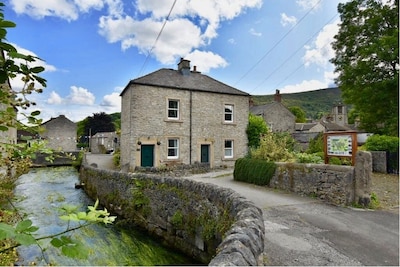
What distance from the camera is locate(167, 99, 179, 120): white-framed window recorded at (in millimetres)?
18302

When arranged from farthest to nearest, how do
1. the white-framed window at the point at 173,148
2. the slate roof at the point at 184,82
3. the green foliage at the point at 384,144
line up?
the white-framed window at the point at 173,148 < the slate roof at the point at 184,82 < the green foliage at the point at 384,144

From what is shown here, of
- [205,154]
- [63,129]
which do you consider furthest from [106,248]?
[63,129]

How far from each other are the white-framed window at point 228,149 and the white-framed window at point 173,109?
4695mm

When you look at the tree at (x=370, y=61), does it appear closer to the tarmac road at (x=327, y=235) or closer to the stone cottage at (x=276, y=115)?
the tarmac road at (x=327, y=235)

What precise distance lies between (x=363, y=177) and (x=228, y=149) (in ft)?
41.7

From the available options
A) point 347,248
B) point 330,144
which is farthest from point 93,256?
point 330,144

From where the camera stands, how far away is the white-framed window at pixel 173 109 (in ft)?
60.0

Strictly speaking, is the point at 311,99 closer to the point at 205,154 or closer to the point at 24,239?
Result: the point at 205,154

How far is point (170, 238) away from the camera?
8.15 meters

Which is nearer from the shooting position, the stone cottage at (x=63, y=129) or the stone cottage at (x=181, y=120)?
the stone cottage at (x=181, y=120)

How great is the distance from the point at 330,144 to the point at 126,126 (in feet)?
42.7

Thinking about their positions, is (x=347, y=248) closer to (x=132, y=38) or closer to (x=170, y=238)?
(x=170, y=238)

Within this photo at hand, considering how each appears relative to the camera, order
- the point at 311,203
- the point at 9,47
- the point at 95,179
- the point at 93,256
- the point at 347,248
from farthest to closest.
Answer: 1. the point at 95,179
2. the point at 311,203
3. the point at 93,256
4. the point at 347,248
5. the point at 9,47

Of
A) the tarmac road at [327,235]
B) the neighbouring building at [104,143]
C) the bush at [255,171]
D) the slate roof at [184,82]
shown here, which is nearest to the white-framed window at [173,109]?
the slate roof at [184,82]
